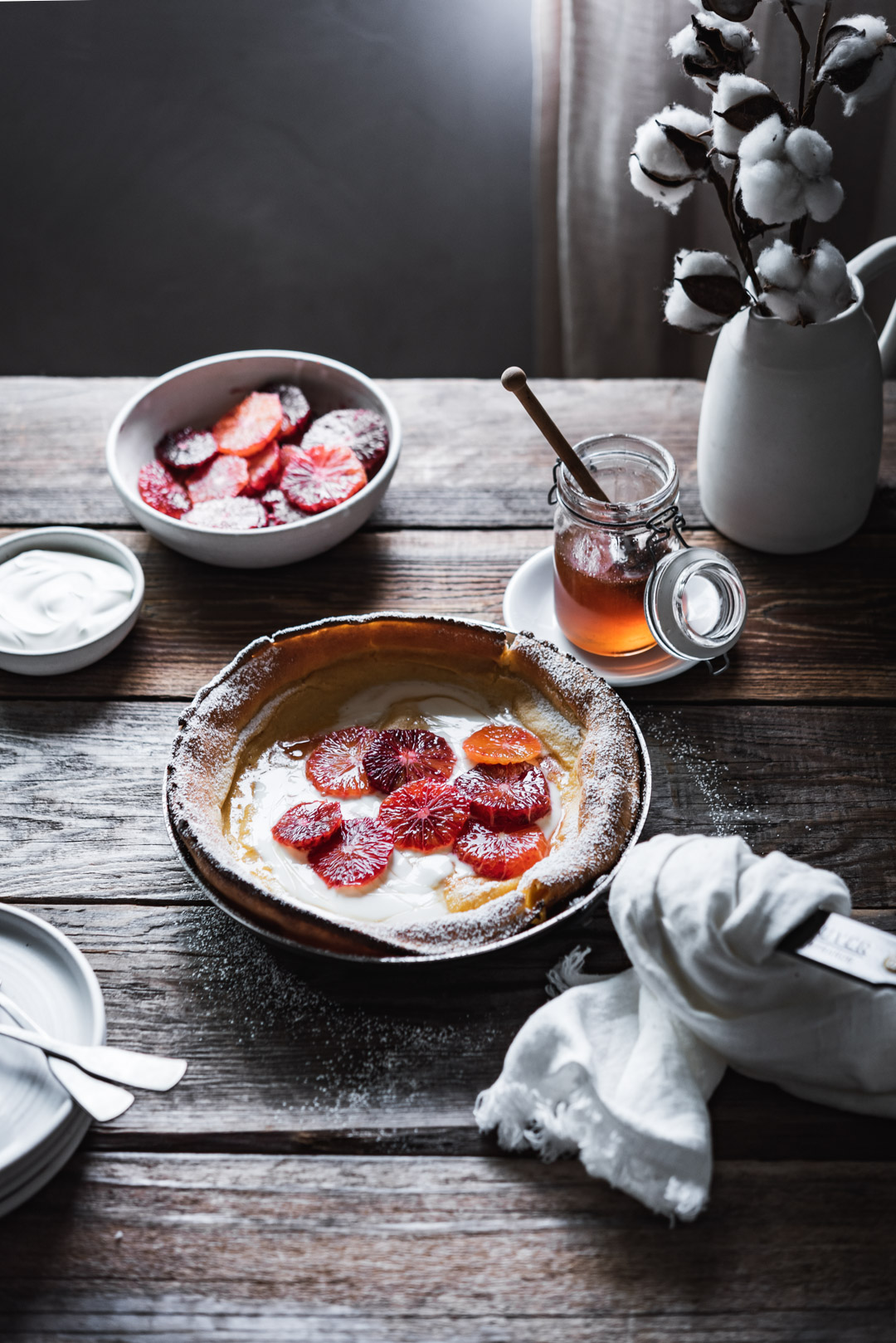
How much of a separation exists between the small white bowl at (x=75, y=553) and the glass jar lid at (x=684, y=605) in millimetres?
683

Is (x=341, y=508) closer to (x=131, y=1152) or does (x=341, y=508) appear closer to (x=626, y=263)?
(x=131, y=1152)

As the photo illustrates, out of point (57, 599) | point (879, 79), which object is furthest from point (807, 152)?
point (57, 599)

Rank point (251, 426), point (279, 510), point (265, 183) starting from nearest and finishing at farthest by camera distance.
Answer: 1. point (279, 510)
2. point (251, 426)
3. point (265, 183)

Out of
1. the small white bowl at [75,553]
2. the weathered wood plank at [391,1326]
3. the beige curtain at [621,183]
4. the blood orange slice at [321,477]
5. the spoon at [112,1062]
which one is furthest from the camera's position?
the beige curtain at [621,183]

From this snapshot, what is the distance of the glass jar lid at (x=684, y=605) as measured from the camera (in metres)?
1.29

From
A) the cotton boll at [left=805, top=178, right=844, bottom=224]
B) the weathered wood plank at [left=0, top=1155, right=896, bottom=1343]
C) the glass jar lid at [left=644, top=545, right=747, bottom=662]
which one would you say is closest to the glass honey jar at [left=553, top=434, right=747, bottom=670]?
the glass jar lid at [left=644, top=545, right=747, bottom=662]

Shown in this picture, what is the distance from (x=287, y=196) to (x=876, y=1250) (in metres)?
2.89

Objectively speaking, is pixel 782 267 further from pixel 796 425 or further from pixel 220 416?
pixel 220 416

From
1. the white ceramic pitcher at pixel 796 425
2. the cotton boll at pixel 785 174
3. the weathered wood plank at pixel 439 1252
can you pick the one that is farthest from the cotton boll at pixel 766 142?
the weathered wood plank at pixel 439 1252

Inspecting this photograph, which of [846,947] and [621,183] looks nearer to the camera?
[846,947]

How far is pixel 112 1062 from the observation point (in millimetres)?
985

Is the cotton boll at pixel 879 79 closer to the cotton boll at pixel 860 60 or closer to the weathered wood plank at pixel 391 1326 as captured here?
the cotton boll at pixel 860 60

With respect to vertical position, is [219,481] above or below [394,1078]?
above

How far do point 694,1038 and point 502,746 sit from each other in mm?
383
